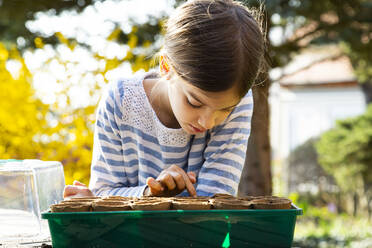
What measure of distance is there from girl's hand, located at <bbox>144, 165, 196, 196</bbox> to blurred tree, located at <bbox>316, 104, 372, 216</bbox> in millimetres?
7195

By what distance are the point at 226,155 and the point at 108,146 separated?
43cm

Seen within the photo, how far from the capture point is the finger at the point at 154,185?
129 cm

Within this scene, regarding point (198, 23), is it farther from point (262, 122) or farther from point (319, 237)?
point (319, 237)

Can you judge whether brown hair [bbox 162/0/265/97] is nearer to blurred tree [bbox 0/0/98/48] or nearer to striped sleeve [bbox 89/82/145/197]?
striped sleeve [bbox 89/82/145/197]

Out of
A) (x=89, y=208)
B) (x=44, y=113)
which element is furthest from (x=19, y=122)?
(x=89, y=208)

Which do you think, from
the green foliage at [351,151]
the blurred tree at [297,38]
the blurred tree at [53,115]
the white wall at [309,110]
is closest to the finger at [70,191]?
the blurred tree at [297,38]

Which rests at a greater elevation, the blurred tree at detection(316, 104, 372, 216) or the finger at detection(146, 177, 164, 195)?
the finger at detection(146, 177, 164, 195)

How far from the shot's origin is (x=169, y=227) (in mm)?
936

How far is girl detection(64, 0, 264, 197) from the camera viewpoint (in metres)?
1.33

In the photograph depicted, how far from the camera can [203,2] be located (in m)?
1.43

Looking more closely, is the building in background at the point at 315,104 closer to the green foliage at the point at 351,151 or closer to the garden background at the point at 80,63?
the green foliage at the point at 351,151

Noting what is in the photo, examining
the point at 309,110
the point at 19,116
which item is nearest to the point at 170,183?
the point at 19,116

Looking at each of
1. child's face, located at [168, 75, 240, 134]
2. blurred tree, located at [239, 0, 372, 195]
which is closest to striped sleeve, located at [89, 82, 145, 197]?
child's face, located at [168, 75, 240, 134]

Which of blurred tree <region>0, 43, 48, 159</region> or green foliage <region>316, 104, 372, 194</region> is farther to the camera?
green foliage <region>316, 104, 372, 194</region>
